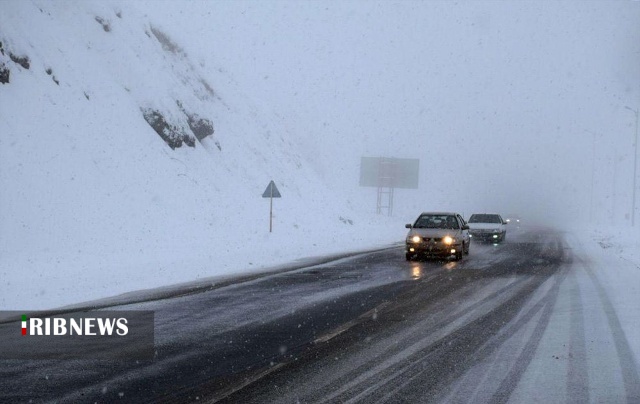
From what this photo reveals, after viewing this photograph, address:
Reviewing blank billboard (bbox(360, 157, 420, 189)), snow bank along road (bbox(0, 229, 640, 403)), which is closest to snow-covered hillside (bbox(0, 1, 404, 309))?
snow bank along road (bbox(0, 229, 640, 403))

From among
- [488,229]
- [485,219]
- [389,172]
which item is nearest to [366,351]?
[488,229]

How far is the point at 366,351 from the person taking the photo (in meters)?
8.07

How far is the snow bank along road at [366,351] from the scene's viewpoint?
20.5ft

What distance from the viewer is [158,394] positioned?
6074 millimetres

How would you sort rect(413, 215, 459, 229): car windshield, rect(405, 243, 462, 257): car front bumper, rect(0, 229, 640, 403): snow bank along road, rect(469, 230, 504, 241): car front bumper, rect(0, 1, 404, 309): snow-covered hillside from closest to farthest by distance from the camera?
rect(0, 229, 640, 403): snow bank along road → rect(0, 1, 404, 309): snow-covered hillside → rect(405, 243, 462, 257): car front bumper → rect(413, 215, 459, 229): car windshield → rect(469, 230, 504, 241): car front bumper

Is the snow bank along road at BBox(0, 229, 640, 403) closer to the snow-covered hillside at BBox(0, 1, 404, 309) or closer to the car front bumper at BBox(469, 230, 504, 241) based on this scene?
the snow-covered hillside at BBox(0, 1, 404, 309)

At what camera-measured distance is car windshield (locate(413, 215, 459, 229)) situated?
23.4m

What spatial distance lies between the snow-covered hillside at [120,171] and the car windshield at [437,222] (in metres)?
4.28

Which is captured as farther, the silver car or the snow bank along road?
the silver car

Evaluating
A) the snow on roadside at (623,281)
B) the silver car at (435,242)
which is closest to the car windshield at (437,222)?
the silver car at (435,242)

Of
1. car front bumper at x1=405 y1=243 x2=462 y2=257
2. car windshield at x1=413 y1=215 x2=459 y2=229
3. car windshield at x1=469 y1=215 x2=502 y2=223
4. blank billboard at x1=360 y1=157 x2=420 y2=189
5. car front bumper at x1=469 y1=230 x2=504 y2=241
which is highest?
blank billboard at x1=360 y1=157 x2=420 y2=189

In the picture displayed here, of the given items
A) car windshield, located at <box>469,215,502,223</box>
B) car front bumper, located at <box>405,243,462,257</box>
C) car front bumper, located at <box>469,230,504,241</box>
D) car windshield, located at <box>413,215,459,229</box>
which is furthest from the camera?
car windshield, located at <box>469,215,502,223</box>

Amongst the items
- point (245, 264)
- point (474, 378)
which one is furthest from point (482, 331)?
point (245, 264)

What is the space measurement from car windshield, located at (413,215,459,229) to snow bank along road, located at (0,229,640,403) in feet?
28.0
